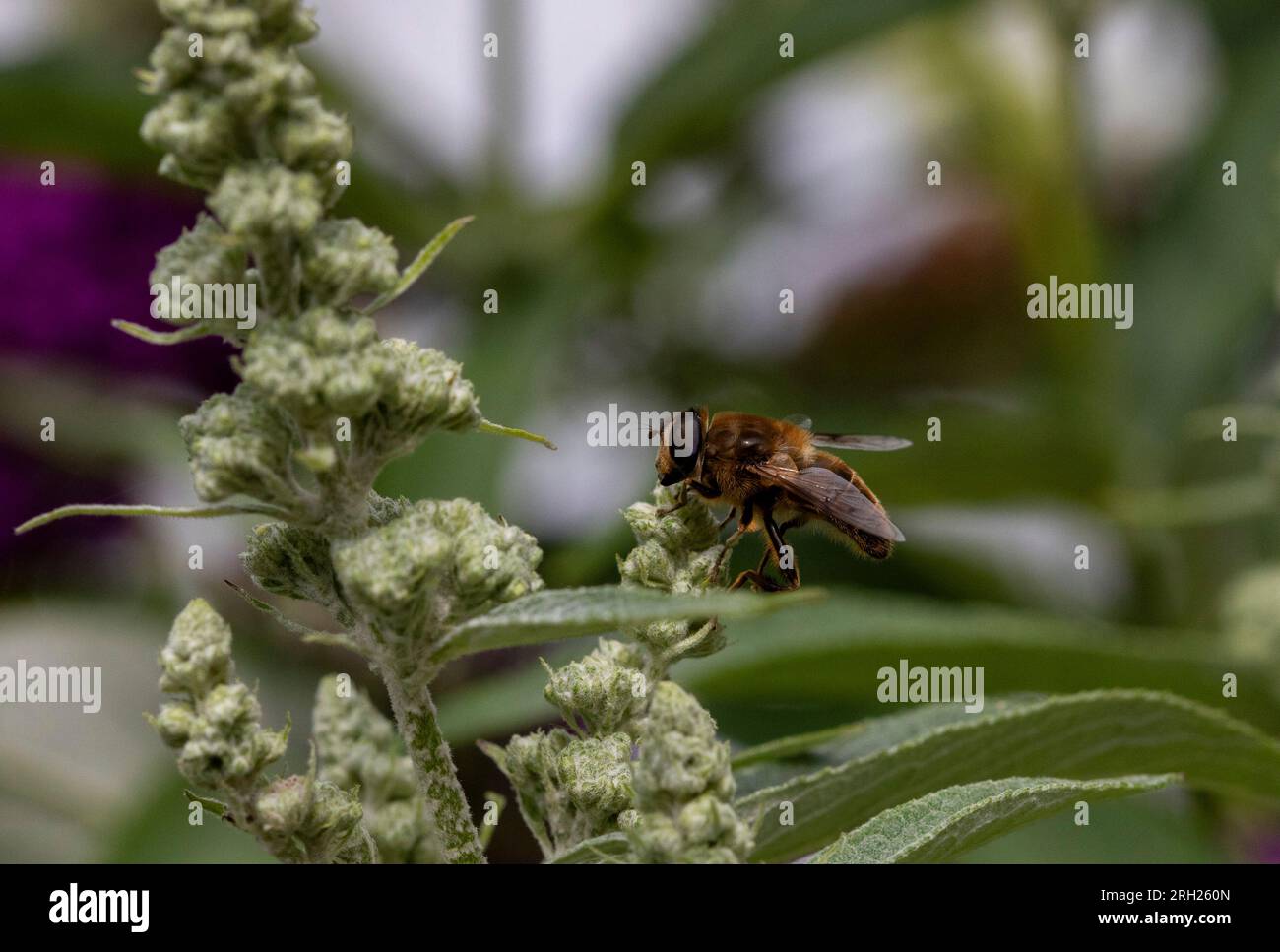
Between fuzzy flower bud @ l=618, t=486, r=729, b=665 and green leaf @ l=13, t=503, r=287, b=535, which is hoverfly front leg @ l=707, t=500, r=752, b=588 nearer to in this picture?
fuzzy flower bud @ l=618, t=486, r=729, b=665

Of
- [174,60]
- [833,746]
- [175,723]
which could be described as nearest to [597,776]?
[175,723]

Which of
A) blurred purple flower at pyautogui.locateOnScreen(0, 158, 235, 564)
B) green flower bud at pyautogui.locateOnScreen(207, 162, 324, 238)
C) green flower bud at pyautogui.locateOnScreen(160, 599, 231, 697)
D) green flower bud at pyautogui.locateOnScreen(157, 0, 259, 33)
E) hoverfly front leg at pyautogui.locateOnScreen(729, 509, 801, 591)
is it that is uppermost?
blurred purple flower at pyautogui.locateOnScreen(0, 158, 235, 564)

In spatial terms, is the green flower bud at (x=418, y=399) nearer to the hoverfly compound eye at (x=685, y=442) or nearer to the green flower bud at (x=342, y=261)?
the green flower bud at (x=342, y=261)

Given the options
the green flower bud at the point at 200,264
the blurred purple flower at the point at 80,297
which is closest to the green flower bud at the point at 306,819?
the green flower bud at the point at 200,264

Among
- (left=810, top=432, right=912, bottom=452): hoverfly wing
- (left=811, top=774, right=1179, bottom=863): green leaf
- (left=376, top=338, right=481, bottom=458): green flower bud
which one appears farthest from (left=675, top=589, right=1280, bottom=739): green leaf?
(left=376, top=338, right=481, bottom=458): green flower bud

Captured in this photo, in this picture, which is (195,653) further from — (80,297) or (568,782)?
(80,297)
